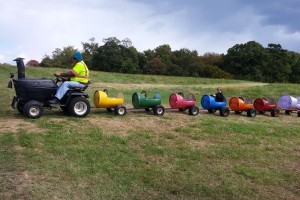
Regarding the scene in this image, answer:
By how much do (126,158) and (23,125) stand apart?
2938mm

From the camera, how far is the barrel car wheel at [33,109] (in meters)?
9.20

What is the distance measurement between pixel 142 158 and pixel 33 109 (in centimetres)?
353

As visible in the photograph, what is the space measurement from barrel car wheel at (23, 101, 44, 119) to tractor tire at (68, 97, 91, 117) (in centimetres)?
82

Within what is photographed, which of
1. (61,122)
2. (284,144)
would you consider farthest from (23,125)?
(284,144)

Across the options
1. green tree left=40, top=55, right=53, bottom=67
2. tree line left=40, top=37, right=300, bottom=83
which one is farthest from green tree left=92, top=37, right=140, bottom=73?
green tree left=40, top=55, right=53, bottom=67

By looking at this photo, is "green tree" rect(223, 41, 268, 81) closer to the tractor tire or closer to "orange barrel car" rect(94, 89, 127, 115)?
"orange barrel car" rect(94, 89, 127, 115)

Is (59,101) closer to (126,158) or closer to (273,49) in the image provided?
(126,158)

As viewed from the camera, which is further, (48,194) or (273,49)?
(273,49)

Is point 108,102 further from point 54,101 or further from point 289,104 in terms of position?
point 289,104

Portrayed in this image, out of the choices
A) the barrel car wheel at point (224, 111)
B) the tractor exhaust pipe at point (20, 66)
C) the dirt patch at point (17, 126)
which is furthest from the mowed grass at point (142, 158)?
the barrel car wheel at point (224, 111)

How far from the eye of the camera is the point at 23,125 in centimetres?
866

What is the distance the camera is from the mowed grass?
6.06 metres

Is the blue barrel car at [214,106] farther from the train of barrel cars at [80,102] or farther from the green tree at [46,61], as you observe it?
the green tree at [46,61]

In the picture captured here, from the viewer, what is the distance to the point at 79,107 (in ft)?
32.7
